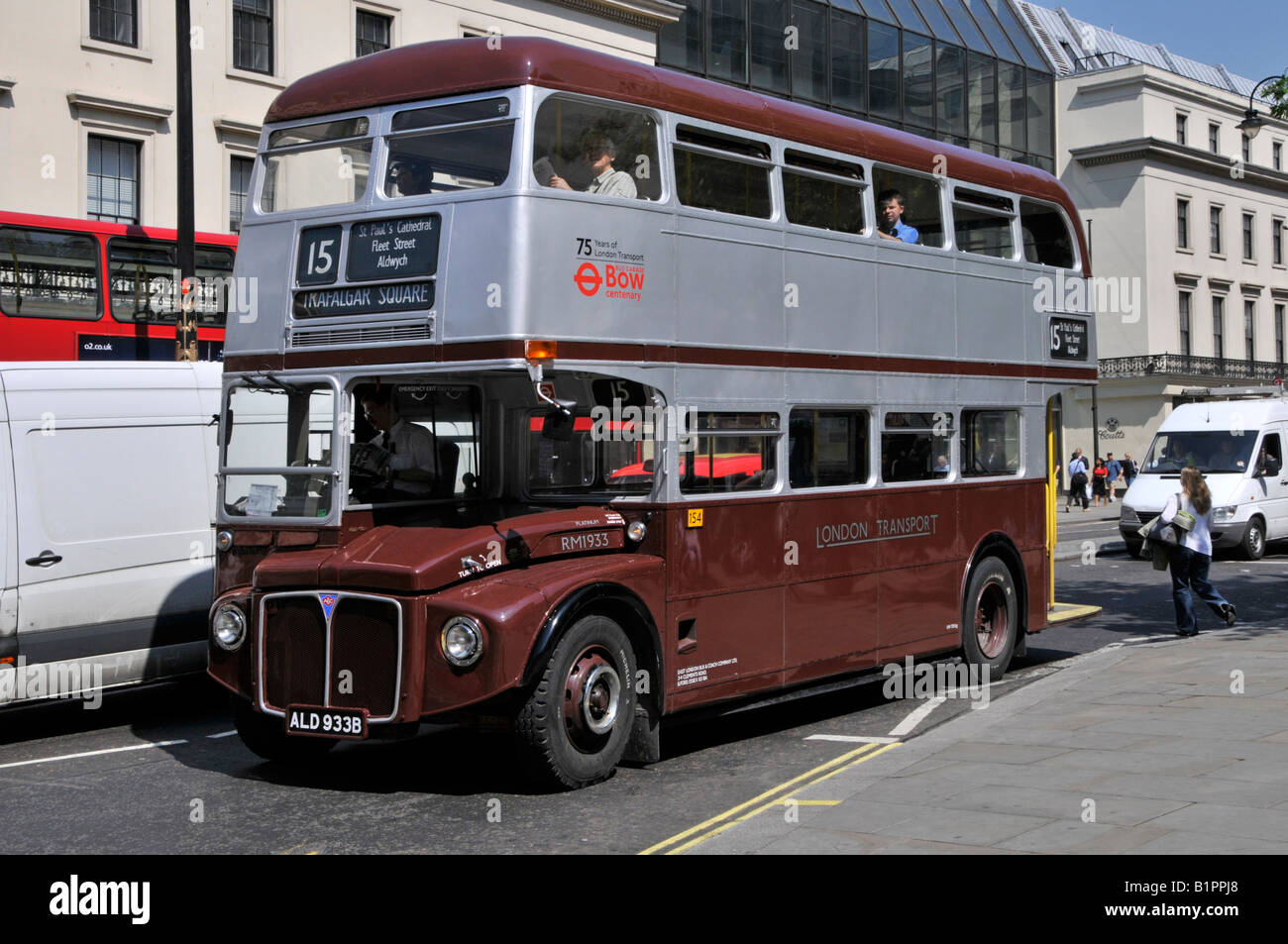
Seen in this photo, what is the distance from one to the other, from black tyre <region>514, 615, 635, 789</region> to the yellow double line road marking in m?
0.93

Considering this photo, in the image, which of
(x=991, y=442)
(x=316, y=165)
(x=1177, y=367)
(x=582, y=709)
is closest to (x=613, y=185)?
(x=316, y=165)

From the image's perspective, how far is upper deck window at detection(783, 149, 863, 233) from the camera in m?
10.1

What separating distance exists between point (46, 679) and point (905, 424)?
6.42 metres

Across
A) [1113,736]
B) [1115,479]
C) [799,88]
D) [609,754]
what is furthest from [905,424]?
[1115,479]

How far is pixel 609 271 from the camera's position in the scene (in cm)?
859

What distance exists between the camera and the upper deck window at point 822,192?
1008 cm

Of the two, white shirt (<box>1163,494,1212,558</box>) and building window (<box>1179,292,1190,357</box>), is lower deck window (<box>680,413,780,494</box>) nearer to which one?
white shirt (<box>1163,494,1212,558</box>)

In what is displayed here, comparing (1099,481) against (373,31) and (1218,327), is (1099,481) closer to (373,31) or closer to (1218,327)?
(1218,327)

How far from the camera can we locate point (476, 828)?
746 centimetres

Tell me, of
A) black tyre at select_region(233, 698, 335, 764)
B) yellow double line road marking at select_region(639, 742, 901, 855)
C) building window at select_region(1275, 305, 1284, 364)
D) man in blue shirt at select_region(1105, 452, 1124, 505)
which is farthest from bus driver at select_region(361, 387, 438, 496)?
building window at select_region(1275, 305, 1284, 364)

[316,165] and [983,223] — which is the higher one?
[983,223]

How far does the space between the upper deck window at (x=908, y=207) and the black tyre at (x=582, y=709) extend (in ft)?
13.6

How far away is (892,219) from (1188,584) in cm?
614
